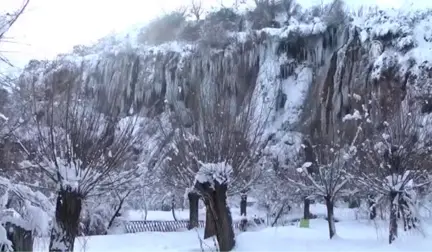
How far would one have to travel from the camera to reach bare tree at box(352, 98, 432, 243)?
51.2 feet

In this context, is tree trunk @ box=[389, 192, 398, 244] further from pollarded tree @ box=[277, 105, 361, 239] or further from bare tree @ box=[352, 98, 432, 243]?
pollarded tree @ box=[277, 105, 361, 239]

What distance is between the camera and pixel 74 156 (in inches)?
411

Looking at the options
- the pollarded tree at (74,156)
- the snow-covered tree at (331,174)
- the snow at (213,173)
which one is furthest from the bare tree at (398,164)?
the pollarded tree at (74,156)

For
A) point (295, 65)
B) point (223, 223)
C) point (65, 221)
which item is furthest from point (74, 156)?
point (295, 65)

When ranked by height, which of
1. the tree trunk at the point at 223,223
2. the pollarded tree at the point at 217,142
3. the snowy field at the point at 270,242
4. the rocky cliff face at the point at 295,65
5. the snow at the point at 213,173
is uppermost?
the rocky cliff face at the point at 295,65

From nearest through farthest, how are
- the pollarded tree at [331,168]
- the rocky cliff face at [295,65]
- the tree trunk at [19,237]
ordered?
the tree trunk at [19,237] → the pollarded tree at [331,168] → the rocky cliff face at [295,65]

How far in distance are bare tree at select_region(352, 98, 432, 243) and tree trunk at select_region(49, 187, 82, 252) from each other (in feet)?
28.8

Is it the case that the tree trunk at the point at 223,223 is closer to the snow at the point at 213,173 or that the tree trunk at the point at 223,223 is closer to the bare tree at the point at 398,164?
the snow at the point at 213,173

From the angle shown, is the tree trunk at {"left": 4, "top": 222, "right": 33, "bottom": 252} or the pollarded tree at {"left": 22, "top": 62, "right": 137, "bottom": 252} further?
the pollarded tree at {"left": 22, "top": 62, "right": 137, "bottom": 252}

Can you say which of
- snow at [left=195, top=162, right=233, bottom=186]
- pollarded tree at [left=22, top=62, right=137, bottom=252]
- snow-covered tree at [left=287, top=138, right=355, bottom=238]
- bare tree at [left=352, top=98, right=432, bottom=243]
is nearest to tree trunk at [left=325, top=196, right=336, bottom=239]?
snow-covered tree at [left=287, top=138, right=355, bottom=238]

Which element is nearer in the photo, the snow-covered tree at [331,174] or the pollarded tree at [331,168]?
the snow-covered tree at [331,174]

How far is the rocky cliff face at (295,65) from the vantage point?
3008 cm

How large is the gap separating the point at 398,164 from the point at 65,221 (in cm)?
966

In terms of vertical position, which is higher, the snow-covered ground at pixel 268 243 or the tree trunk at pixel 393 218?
the tree trunk at pixel 393 218
